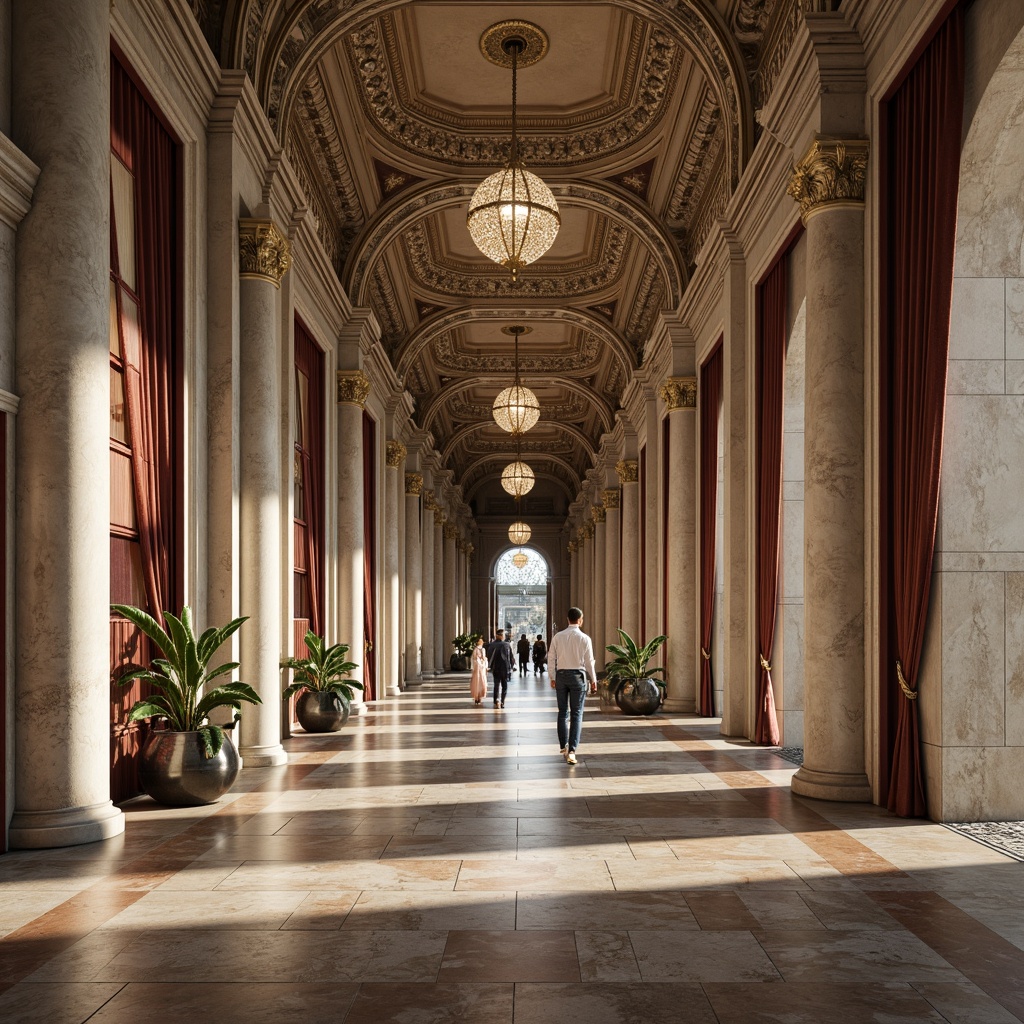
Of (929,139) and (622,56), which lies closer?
(929,139)

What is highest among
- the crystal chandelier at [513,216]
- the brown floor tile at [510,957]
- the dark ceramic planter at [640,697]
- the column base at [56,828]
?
the crystal chandelier at [513,216]

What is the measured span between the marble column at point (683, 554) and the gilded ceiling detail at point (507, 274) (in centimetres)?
453

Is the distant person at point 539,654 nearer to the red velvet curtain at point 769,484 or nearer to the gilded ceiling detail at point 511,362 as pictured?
the gilded ceiling detail at point 511,362

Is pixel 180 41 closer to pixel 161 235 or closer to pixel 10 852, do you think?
pixel 161 235

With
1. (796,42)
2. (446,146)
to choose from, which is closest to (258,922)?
(796,42)

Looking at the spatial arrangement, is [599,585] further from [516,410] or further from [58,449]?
[58,449]

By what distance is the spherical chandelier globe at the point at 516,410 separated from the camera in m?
22.0

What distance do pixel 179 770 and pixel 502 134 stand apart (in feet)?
36.9

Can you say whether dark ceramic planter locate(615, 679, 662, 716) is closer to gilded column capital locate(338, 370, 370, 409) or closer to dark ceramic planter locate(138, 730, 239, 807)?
gilded column capital locate(338, 370, 370, 409)

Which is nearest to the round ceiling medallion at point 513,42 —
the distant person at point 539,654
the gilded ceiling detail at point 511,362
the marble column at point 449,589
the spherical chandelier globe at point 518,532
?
the gilded ceiling detail at point 511,362

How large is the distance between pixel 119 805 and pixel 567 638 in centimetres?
425

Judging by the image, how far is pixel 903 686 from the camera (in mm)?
7484

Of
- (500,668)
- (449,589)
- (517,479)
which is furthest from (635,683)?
(449,589)

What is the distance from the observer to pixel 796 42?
8.75 meters
